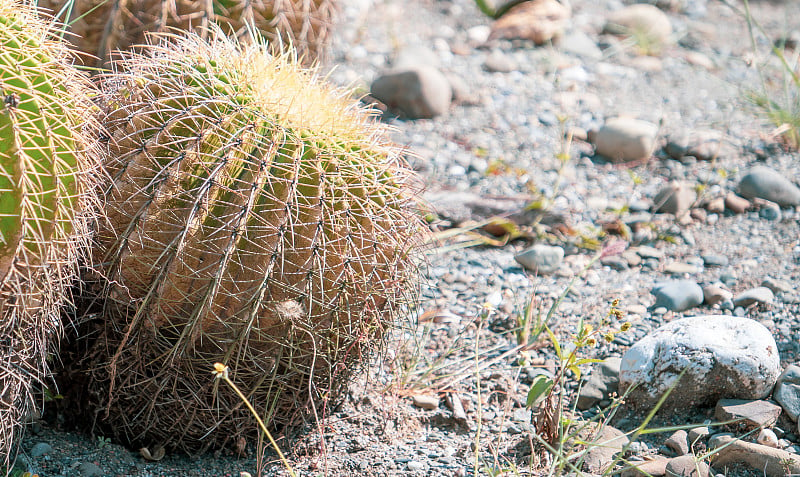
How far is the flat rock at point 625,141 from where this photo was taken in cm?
458

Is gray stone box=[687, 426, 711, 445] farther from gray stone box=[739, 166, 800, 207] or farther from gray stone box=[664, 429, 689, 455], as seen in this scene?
gray stone box=[739, 166, 800, 207]

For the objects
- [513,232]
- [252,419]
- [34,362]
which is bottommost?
[513,232]

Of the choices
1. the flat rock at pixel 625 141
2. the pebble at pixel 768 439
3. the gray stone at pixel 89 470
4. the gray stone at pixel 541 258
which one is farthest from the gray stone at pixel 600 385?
the flat rock at pixel 625 141

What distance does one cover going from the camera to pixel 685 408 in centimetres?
257

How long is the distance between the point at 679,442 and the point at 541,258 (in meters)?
1.29

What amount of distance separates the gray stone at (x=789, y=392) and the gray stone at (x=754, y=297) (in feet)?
1.91

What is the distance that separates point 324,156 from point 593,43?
4496mm

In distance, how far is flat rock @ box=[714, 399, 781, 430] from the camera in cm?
241

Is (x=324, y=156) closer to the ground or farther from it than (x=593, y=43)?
farther from it

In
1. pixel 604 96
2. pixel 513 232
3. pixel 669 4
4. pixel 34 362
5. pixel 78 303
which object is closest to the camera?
pixel 34 362

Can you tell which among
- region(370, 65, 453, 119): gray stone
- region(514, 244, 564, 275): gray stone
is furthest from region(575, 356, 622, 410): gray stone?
region(370, 65, 453, 119): gray stone

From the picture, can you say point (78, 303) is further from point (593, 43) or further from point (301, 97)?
point (593, 43)

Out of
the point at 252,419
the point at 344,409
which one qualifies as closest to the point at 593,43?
the point at 344,409

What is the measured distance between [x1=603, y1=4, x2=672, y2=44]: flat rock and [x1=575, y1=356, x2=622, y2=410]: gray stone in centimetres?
390
